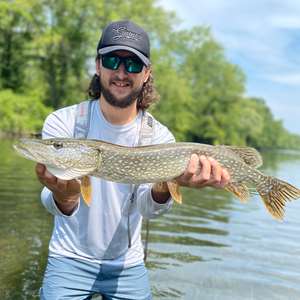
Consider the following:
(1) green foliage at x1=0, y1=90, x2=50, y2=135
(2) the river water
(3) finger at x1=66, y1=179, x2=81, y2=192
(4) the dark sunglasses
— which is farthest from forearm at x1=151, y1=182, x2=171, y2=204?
(1) green foliage at x1=0, y1=90, x2=50, y2=135

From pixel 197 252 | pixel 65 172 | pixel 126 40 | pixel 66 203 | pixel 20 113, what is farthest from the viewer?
pixel 20 113

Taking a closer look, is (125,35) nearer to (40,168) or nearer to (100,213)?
(40,168)

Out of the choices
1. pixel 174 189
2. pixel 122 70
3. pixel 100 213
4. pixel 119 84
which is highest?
pixel 122 70

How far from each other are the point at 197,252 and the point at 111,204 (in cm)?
395

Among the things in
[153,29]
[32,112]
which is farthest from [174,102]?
[32,112]

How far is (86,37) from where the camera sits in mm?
38625

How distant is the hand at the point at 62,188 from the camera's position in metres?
3.17

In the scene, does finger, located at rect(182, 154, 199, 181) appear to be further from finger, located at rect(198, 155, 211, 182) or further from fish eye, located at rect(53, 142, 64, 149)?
fish eye, located at rect(53, 142, 64, 149)

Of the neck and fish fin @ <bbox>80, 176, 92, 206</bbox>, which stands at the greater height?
the neck

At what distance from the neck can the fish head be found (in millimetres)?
397

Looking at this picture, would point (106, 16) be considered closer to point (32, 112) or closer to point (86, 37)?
point (86, 37)

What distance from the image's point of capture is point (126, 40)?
3564 mm

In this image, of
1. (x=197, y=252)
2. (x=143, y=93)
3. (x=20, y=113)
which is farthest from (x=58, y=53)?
(x=143, y=93)

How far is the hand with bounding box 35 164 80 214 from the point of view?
3.17 m
